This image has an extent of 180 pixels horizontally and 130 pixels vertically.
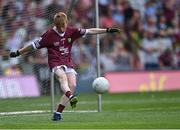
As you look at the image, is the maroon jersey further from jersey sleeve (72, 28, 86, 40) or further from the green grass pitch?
the green grass pitch

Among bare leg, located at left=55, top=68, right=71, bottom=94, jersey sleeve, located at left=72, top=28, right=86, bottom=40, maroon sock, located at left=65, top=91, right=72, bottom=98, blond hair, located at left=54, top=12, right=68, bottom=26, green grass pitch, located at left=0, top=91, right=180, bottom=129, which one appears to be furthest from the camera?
jersey sleeve, located at left=72, top=28, right=86, bottom=40

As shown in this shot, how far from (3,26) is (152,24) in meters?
14.4

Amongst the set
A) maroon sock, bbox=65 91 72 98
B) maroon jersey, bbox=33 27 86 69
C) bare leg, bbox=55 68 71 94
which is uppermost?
maroon jersey, bbox=33 27 86 69

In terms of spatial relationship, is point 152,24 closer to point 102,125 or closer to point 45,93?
point 45,93

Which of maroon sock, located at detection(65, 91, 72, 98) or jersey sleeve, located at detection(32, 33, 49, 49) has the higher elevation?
jersey sleeve, located at detection(32, 33, 49, 49)

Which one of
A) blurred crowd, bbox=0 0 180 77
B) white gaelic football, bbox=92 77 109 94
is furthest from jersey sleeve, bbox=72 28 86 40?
blurred crowd, bbox=0 0 180 77

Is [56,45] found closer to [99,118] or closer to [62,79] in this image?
[62,79]

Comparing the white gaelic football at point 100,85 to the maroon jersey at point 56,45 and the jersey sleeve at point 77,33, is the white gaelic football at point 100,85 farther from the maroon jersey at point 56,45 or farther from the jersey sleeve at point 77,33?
the jersey sleeve at point 77,33

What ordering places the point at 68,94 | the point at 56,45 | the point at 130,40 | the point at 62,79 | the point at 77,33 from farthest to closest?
the point at 130,40 < the point at 77,33 < the point at 56,45 < the point at 62,79 < the point at 68,94

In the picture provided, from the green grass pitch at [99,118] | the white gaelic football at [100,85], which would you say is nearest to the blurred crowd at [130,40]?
the green grass pitch at [99,118]

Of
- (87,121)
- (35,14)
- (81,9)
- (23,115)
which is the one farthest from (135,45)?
(87,121)

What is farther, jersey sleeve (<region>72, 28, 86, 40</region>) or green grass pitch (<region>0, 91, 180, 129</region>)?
jersey sleeve (<region>72, 28, 86, 40</region>)

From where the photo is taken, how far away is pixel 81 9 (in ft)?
75.5

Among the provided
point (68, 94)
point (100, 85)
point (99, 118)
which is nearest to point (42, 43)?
point (68, 94)
